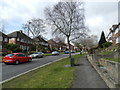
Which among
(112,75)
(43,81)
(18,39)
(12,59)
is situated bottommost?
(43,81)

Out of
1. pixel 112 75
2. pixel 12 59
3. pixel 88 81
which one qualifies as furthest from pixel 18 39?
pixel 112 75

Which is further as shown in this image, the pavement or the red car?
the red car

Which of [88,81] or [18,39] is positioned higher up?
[18,39]

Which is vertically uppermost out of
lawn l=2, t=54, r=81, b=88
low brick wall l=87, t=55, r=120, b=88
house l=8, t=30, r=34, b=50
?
house l=8, t=30, r=34, b=50

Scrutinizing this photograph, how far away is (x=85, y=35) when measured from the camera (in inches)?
1021

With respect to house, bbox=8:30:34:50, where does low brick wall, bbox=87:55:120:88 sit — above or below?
below

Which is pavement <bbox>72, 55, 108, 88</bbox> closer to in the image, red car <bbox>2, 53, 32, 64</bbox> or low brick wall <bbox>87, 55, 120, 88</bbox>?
low brick wall <bbox>87, 55, 120, 88</bbox>

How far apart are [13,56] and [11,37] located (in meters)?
34.8

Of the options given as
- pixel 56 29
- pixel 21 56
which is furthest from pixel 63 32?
pixel 21 56

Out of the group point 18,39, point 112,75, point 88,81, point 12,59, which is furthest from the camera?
point 18,39

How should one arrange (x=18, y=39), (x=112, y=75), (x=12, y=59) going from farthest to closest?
(x=18, y=39) < (x=12, y=59) < (x=112, y=75)

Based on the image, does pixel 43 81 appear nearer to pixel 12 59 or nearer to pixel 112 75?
pixel 112 75

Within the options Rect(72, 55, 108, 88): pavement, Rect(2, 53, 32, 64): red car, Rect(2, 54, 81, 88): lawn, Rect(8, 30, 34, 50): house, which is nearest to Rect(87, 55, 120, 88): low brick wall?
Rect(72, 55, 108, 88): pavement

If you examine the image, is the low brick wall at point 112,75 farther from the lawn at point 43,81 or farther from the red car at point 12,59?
the red car at point 12,59
